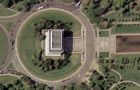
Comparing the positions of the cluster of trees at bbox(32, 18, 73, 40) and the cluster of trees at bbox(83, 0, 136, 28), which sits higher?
the cluster of trees at bbox(83, 0, 136, 28)

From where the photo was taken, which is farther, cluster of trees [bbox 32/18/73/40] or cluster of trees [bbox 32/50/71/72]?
cluster of trees [bbox 32/50/71/72]

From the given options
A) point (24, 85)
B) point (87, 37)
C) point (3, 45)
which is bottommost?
point (24, 85)

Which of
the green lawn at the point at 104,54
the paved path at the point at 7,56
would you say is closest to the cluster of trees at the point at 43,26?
the paved path at the point at 7,56

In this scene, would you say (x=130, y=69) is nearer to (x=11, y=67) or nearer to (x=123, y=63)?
(x=123, y=63)

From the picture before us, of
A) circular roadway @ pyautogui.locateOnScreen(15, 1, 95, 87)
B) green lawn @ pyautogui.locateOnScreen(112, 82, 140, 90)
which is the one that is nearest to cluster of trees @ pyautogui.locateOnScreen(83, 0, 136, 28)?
circular roadway @ pyautogui.locateOnScreen(15, 1, 95, 87)

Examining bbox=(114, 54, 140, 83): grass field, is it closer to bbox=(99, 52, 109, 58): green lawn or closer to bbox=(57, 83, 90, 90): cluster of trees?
bbox=(99, 52, 109, 58): green lawn

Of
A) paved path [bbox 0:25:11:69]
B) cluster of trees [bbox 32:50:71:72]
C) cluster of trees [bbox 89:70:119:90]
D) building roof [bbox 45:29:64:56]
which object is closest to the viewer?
building roof [bbox 45:29:64:56]

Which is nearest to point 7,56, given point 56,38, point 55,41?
point 55,41
